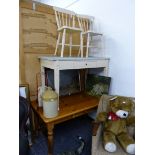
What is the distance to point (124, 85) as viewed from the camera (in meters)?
2.03

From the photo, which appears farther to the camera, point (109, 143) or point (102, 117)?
point (102, 117)

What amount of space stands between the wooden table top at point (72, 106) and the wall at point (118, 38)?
0.41 metres

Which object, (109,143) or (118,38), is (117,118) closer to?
(109,143)

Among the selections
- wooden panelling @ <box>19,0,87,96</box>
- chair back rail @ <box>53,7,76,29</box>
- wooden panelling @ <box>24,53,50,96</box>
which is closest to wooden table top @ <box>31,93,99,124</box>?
wooden panelling @ <box>24,53,50,96</box>

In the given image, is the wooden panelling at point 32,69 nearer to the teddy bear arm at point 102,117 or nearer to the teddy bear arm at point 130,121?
the teddy bear arm at point 102,117

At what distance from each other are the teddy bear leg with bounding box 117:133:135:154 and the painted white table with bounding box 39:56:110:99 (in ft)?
2.63

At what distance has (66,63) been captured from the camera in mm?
1770

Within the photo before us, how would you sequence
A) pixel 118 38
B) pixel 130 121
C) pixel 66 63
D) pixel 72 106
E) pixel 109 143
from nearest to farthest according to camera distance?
pixel 109 143 < pixel 130 121 < pixel 66 63 < pixel 72 106 < pixel 118 38

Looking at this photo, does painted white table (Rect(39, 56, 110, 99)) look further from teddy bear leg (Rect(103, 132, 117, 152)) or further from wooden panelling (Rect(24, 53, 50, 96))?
teddy bear leg (Rect(103, 132, 117, 152))

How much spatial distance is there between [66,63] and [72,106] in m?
0.53

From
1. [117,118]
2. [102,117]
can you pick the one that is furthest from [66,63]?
[117,118]

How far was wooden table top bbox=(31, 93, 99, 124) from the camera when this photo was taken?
1.63 m
